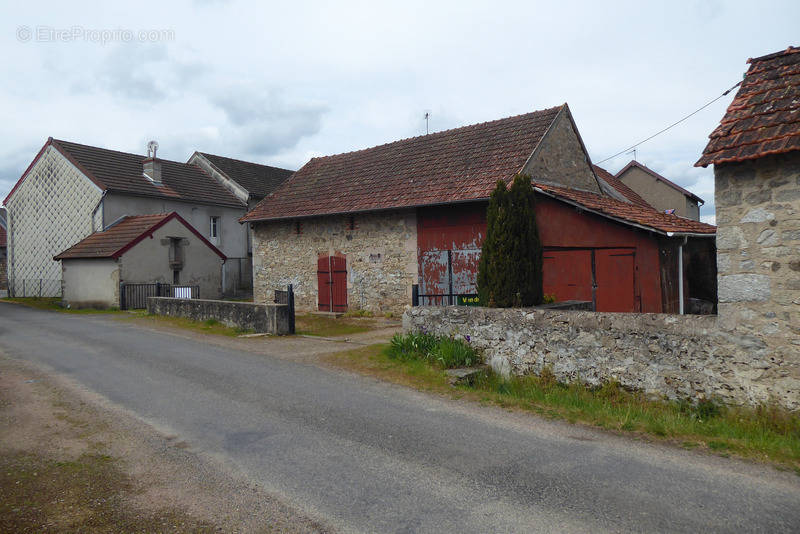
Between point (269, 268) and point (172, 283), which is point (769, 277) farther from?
point (172, 283)

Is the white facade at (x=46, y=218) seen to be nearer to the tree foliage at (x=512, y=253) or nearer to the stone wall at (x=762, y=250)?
the tree foliage at (x=512, y=253)

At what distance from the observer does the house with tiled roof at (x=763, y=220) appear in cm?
548

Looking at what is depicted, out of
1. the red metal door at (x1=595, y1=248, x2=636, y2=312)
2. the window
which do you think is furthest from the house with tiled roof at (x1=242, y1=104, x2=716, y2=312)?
the window

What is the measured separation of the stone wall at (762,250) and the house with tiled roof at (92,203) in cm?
2629

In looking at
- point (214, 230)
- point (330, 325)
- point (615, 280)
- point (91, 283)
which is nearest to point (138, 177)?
point (214, 230)

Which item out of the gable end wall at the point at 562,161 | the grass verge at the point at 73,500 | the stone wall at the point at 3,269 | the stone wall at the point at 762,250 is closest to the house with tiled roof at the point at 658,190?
the gable end wall at the point at 562,161

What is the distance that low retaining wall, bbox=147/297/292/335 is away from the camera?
43.7 feet

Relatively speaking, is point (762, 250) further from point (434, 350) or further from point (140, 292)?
point (140, 292)

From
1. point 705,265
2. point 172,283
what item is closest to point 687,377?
point 705,265

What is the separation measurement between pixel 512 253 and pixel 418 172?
9947 mm

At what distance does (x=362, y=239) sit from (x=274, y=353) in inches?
307

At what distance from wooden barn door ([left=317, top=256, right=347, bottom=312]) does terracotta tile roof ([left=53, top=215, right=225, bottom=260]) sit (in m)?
8.86

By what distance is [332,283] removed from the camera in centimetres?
1873

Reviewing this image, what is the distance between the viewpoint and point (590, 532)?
11.2 feet
